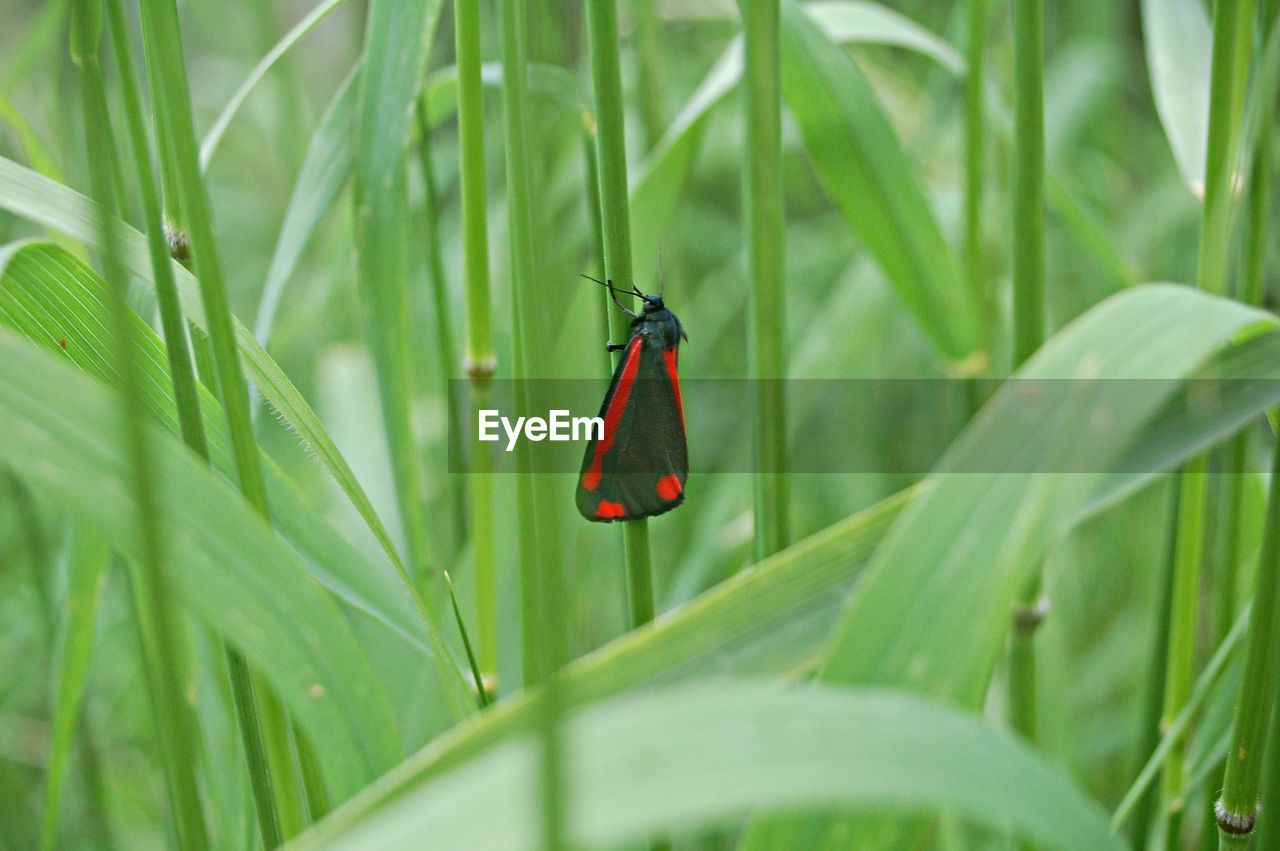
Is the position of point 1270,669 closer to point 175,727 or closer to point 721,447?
point 175,727

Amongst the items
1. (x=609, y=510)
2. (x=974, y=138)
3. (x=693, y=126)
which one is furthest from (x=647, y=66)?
(x=609, y=510)

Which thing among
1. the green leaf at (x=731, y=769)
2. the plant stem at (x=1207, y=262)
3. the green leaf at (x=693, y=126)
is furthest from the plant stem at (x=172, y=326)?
the plant stem at (x=1207, y=262)

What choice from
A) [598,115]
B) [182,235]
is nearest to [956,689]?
[598,115]

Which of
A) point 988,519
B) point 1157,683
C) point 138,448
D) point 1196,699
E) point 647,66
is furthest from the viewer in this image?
point 647,66

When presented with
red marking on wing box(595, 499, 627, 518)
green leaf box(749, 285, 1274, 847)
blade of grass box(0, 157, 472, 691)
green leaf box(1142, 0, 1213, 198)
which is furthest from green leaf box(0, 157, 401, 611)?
green leaf box(1142, 0, 1213, 198)

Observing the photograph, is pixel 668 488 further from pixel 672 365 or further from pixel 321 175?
pixel 321 175

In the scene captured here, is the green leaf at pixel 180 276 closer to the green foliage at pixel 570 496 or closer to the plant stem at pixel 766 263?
the green foliage at pixel 570 496
